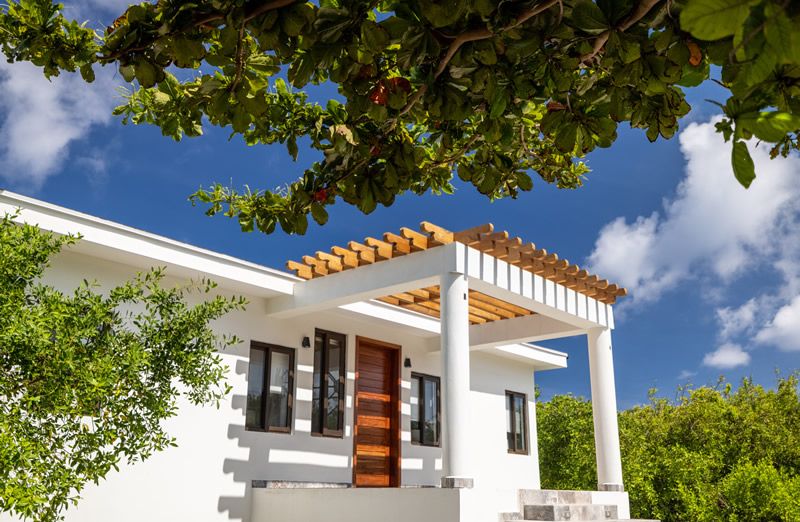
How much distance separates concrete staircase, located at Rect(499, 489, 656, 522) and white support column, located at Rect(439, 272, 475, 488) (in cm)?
99

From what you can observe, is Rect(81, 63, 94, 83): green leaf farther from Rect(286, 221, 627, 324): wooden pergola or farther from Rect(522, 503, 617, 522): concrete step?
Rect(522, 503, 617, 522): concrete step

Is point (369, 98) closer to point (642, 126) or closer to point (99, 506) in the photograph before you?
point (642, 126)

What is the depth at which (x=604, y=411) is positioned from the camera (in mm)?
9664

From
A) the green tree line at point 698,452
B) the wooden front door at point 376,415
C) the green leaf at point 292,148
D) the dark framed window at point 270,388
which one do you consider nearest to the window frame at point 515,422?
the green tree line at point 698,452

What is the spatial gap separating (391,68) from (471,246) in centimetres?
586

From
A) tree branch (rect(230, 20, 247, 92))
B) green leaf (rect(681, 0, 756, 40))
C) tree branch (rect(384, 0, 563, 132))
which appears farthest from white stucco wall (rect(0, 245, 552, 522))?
green leaf (rect(681, 0, 756, 40))

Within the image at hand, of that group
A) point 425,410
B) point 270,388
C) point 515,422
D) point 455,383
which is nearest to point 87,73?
point 455,383

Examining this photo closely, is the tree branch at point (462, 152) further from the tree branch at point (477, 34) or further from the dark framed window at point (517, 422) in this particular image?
the dark framed window at point (517, 422)

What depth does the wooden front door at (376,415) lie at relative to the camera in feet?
34.0

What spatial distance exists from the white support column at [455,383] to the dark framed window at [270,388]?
2.89 metres

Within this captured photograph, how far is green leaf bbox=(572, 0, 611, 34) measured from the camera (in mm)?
1730

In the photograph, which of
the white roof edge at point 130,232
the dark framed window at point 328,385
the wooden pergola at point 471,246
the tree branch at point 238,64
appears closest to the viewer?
the tree branch at point 238,64

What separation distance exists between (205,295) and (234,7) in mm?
7594

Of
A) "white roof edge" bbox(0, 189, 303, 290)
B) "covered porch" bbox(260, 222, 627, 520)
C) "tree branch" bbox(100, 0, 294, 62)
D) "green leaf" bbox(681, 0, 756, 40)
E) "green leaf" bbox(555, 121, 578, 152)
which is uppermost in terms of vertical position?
"white roof edge" bbox(0, 189, 303, 290)
